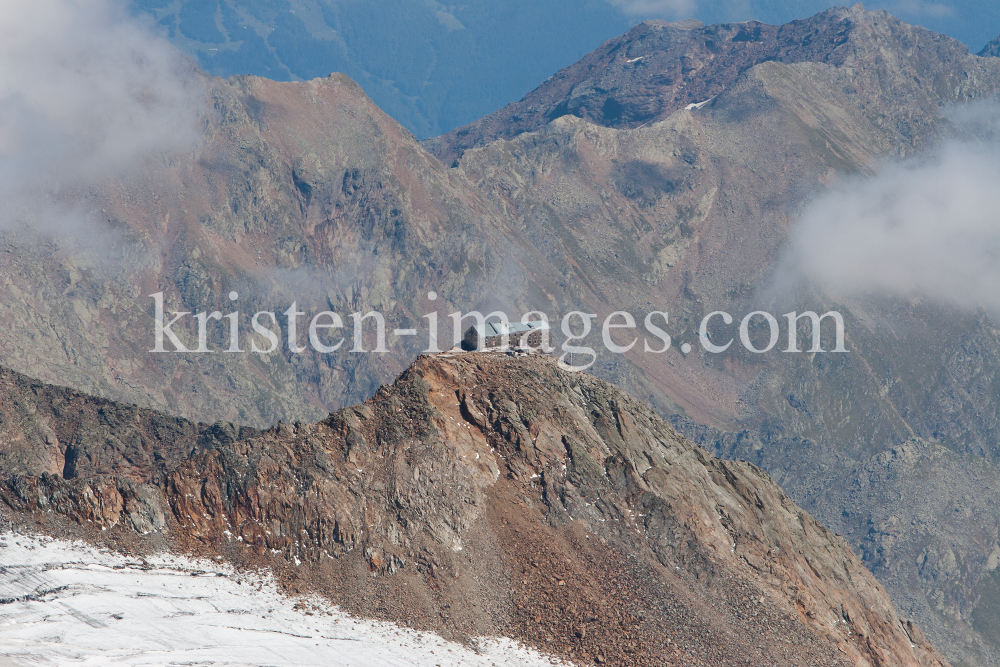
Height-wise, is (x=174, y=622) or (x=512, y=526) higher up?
(x=512, y=526)

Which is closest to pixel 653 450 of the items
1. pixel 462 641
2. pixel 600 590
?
pixel 600 590

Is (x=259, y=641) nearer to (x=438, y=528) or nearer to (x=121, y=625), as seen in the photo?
(x=121, y=625)

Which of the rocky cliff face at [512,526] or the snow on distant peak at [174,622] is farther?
the rocky cliff face at [512,526]

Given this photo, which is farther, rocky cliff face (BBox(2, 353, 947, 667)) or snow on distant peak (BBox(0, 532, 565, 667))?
rocky cliff face (BBox(2, 353, 947, 667))
